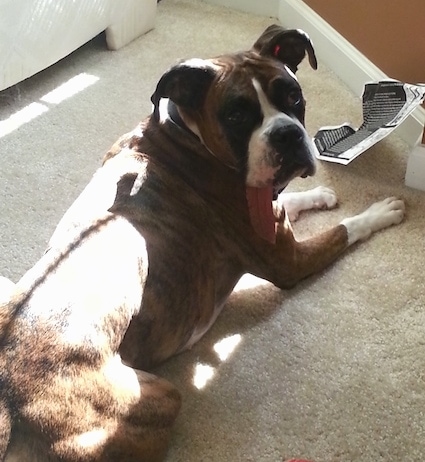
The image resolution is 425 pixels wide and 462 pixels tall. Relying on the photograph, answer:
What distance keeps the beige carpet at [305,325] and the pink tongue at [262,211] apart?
0.27 m

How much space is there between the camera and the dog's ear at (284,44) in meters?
2.03

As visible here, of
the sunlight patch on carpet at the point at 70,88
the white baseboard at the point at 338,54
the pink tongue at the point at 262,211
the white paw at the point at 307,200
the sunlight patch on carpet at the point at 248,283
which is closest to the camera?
the pink tongue at the point at 262,211

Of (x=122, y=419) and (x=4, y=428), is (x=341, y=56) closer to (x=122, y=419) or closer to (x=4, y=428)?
(x=122, y=419)

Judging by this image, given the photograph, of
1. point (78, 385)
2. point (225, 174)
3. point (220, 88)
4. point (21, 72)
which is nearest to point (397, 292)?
point (225, 174)

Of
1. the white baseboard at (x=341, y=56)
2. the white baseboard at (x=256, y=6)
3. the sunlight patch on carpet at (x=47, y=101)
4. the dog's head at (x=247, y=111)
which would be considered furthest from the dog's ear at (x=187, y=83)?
the white baseboard at (x=256, y=6)

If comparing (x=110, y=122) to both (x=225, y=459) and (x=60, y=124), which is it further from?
(x=225, y=459)

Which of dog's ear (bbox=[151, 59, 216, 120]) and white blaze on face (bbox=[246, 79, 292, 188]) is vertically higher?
dog's ear (bbox=[151, 59, 216, 120])

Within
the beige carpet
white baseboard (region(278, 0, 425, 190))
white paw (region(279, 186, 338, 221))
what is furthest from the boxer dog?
white baseboard (region(278, 0, 425, 190))

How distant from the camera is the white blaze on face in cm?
188

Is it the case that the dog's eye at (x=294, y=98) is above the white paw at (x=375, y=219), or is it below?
above

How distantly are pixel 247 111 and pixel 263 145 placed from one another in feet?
0.33

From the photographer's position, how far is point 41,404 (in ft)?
5.06

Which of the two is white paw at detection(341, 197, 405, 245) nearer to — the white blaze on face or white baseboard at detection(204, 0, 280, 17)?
the white blaze on face

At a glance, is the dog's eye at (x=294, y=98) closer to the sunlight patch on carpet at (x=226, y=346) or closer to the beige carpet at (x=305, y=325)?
the beige carpet at (x=305, y=325)
